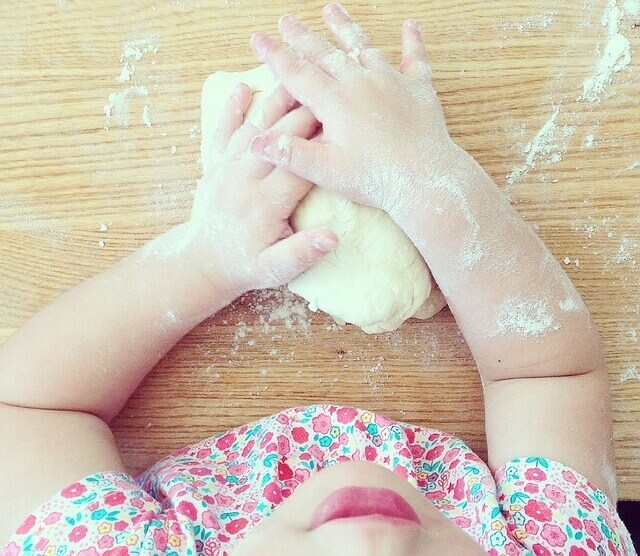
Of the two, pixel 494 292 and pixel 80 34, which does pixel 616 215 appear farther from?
pixel 80 34

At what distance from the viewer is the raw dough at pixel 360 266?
2.31ft

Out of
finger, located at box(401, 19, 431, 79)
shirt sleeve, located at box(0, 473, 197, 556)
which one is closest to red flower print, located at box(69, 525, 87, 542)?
shirt sleeve, located at box(0, 473, 197, 556)

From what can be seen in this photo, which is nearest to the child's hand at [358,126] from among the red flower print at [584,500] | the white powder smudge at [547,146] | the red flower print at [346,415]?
the white powder smudge at [547,146]

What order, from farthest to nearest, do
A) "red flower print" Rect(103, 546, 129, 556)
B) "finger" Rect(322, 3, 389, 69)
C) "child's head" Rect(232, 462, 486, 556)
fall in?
"finger" Rect(322, 3, 389, 69) → "red flower print" Rect(103, 546, 129, 556) → "child's head" Rect(232, 462, 486, 556)

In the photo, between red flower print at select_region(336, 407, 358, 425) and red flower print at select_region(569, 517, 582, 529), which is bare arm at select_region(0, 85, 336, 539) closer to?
red flower print at select_region(336, 407, 358, 425)

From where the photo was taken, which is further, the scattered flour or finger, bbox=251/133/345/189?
the scattered flour

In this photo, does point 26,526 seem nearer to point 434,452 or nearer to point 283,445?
point 283,445

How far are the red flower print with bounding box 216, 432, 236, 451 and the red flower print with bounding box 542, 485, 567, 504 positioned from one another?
0.34 meters

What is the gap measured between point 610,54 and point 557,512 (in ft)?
1.63

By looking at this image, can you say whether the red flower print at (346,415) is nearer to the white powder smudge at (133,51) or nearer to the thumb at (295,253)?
the thumb at (295,253)

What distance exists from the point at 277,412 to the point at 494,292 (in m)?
0.28

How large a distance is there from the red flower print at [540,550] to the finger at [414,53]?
1.58 feet

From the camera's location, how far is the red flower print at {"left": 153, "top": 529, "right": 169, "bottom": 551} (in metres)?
0.67

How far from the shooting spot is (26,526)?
0.67 meters
